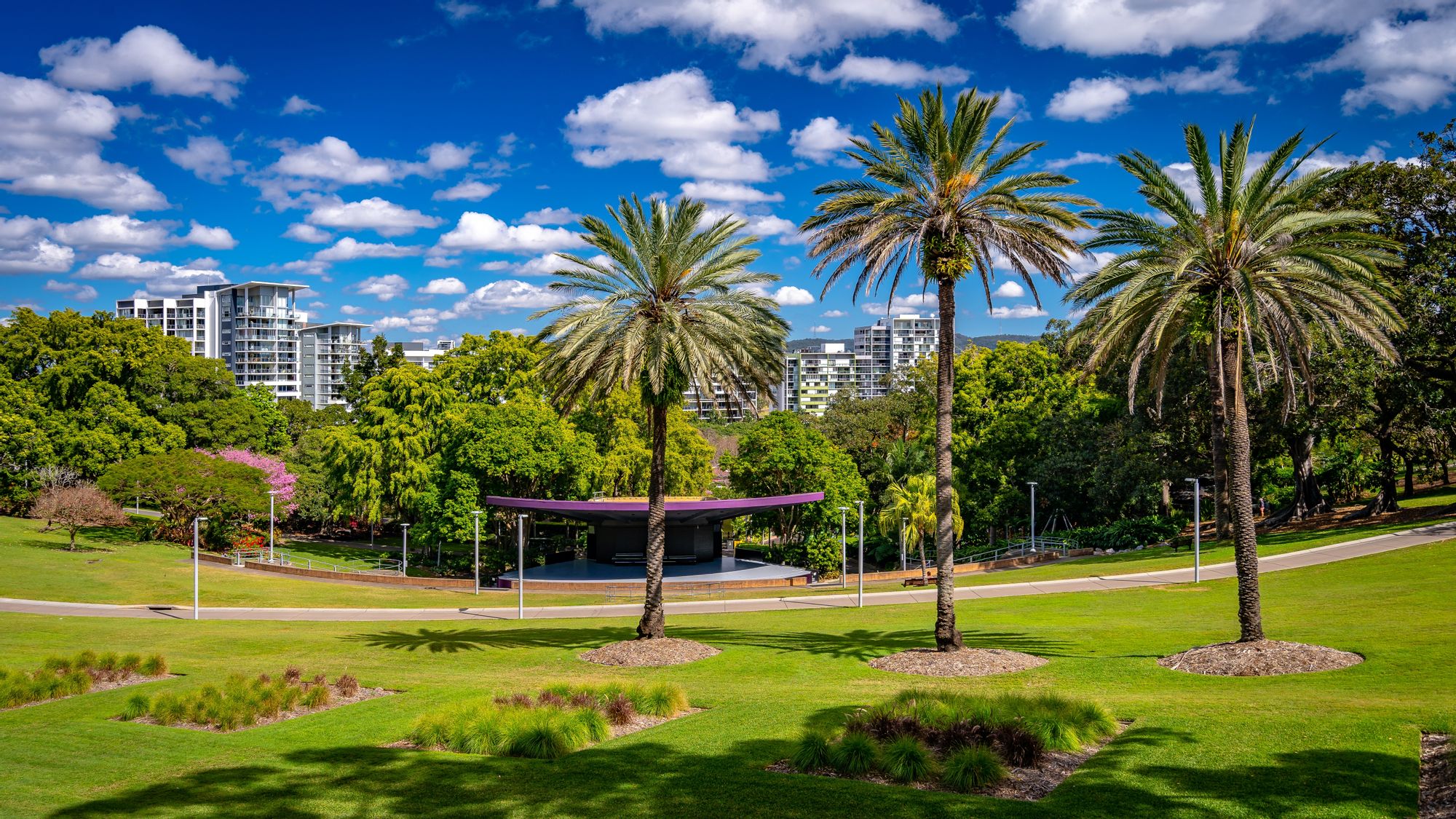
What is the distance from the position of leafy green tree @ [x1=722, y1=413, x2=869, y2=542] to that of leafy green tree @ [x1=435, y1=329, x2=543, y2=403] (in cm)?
1371

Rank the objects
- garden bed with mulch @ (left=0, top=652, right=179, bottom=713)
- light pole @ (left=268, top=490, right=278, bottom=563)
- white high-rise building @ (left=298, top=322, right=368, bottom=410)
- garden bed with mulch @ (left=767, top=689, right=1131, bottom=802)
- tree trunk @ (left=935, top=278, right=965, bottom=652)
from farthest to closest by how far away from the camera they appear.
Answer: white high-rise building @ (left=298, top=322, right=368, bottom=410) → light pole @ (left=268, top=490, right=278, bottom=563) → tree trunk @ (left=935, top=278, right=965, bottom=652) → garden bed with mulch @ (left=0, top=652, right=179, bottom=713) → garden bed with mulch @ (left=767, top=689, right=1131, bottom=802)

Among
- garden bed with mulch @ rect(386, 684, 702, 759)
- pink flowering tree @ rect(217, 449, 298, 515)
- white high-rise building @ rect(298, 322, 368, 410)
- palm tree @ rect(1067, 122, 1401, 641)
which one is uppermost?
white high-rise building @ rect(298, 322, 368, 410)

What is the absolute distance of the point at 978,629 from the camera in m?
24.5

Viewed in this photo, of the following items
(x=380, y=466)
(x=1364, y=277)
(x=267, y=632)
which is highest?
(x=1364, y=277)

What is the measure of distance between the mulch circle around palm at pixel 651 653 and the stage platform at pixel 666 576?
67.7 ft

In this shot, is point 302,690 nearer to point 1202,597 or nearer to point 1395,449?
point 1202,597

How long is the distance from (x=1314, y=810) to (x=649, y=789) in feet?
21.9

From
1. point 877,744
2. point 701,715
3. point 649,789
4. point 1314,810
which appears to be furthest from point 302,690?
point 1314,810

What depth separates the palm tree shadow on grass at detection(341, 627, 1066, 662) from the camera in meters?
22.0

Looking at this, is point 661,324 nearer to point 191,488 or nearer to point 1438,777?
point 1438,777

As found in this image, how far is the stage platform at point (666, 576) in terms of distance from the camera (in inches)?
1746

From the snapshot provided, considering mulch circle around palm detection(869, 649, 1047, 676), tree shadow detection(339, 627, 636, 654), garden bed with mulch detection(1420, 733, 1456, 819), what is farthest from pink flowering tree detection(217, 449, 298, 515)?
garden bed with mulch detection(1420, 733, 1456, 819)

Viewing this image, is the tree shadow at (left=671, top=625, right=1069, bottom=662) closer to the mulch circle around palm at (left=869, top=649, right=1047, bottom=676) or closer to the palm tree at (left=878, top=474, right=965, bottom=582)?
the mulch circle around palm at (left=869, top=649, right=1047, bottom=676)

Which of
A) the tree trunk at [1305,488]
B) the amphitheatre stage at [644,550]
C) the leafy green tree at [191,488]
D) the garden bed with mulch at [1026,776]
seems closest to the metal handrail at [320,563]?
the leafy green tree at [191,488]
